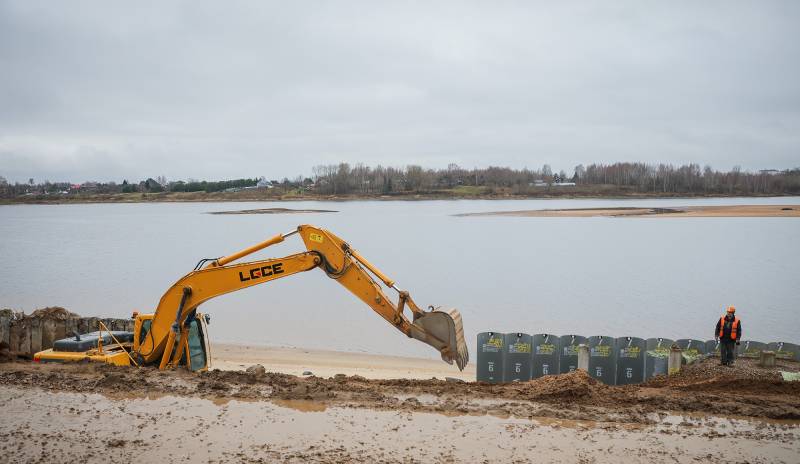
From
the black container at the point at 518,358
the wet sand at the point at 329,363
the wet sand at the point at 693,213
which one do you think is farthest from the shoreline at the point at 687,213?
the black container at the point at 518,358

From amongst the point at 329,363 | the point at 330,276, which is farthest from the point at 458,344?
the point at 329,363

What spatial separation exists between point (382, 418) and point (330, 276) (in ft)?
8.22

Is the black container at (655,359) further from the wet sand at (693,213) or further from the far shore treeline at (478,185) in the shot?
the far shore treeline at (478,185)

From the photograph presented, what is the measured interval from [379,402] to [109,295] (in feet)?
78.3

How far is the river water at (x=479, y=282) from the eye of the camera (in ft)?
77.9

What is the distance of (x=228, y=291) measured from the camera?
1134 cm

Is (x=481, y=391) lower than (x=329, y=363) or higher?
higher

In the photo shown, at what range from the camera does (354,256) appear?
10.7 metres

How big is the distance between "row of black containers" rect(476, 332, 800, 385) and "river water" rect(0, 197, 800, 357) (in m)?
6.21

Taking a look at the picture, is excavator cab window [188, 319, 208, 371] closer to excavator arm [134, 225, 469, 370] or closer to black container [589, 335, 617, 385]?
excavator arm [134, 225, 469, 370]

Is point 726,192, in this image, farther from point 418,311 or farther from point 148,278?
point 418,311

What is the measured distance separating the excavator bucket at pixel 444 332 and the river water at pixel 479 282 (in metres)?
10.2

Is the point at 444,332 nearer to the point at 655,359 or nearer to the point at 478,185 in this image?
the point at 655,359

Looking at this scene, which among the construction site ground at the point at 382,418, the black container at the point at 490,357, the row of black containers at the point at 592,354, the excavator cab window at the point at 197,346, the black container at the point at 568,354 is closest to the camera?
the construction site ground at the point at 382,418
